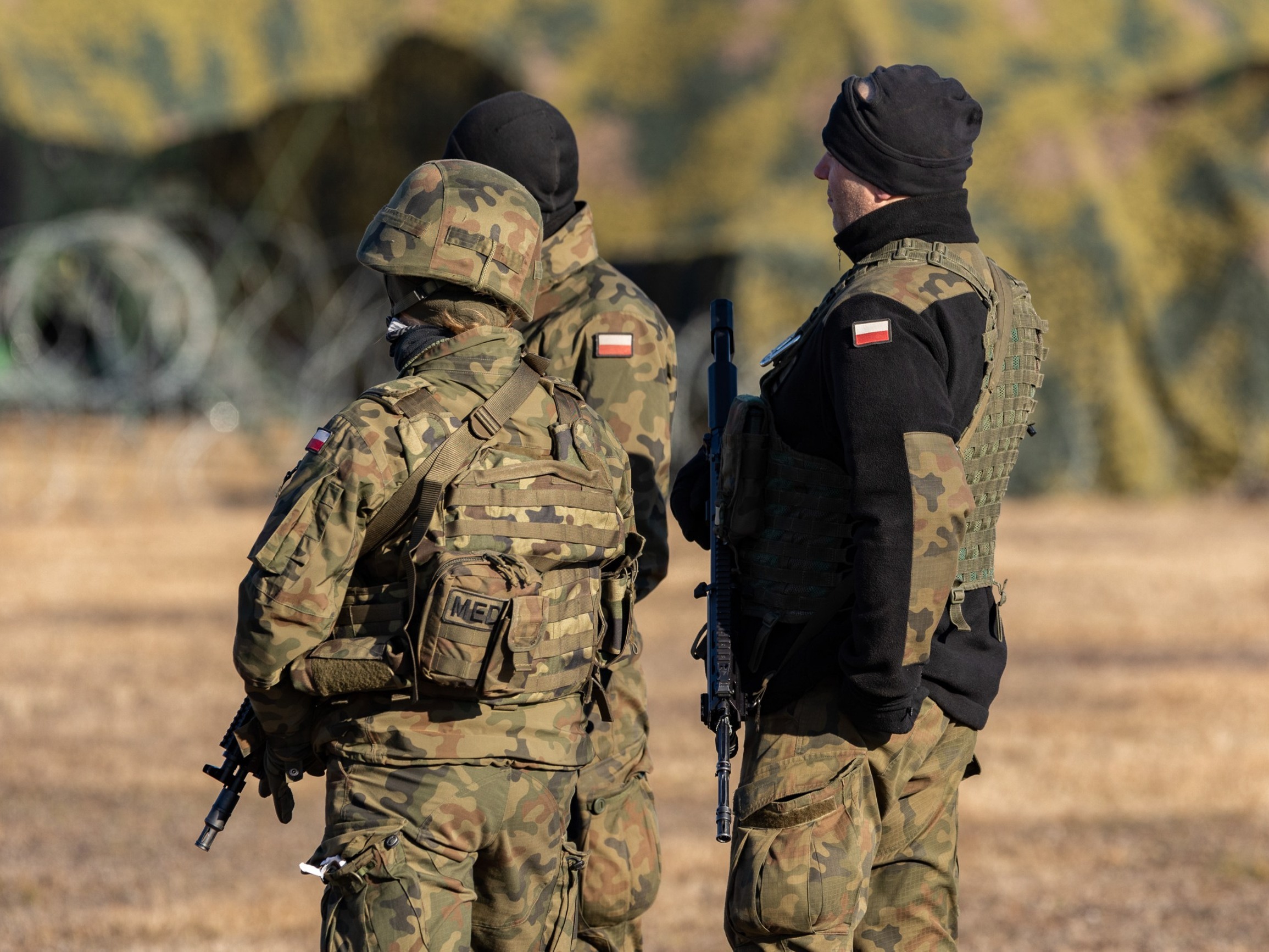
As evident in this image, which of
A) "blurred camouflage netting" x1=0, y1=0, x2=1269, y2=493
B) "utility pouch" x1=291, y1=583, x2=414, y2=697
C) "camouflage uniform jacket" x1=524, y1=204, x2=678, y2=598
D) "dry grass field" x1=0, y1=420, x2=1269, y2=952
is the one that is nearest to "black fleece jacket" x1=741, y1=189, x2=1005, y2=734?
"camouflage uniform jacket" x1=524, y1=204, x2=678, y2=598

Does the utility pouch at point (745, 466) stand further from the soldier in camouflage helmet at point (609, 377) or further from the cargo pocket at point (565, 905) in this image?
the cargo pocket at point (565, 905)

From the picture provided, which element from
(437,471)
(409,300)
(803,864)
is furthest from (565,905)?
(409,300)

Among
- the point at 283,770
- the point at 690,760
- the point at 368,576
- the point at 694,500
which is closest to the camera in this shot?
the point at 368,576

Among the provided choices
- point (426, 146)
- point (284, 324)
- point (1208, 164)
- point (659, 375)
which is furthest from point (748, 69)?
point (659, 375)

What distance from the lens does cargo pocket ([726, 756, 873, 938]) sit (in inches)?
121

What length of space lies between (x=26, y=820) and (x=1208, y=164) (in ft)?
51.3

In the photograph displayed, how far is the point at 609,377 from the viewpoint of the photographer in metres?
3.90

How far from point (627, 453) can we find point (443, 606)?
3.40 ft

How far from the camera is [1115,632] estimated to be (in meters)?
10.5

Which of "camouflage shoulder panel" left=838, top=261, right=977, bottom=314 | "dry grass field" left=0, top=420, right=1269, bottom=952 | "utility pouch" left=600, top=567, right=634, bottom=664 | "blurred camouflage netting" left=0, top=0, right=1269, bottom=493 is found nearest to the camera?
"camouflage shoulder panel" left=838, top=261, right=977, bottom=314

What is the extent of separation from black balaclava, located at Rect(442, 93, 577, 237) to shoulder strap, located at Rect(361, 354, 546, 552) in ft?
3.29

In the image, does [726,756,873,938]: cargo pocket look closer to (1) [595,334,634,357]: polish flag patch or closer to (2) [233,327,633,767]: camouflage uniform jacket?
(2) [233,327,633,767]: camouflage uniform jacket

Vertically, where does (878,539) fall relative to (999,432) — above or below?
below

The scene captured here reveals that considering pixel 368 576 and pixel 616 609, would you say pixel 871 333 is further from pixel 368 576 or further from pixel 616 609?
pixel 368 576
